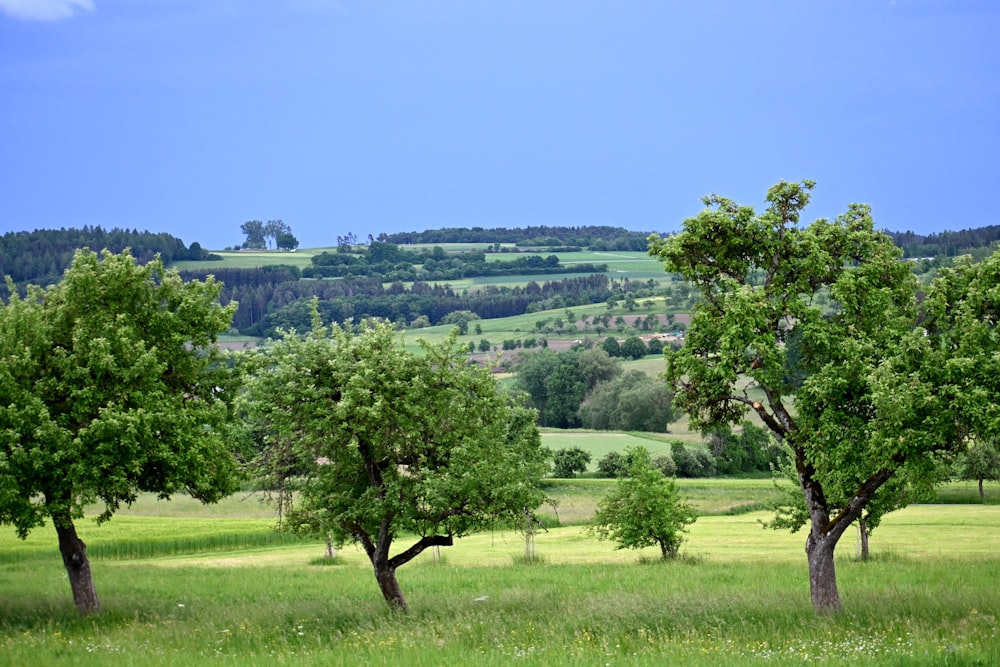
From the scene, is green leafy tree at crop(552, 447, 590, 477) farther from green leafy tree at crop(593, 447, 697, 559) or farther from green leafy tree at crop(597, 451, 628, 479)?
green leafy tree at crop(593, 447, 697, 559)

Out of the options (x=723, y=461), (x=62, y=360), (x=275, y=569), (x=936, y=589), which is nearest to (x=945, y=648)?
(x=936, y=589)

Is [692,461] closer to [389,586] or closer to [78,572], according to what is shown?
[389,586]

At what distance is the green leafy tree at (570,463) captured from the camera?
90.1 m

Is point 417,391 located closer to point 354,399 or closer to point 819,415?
point 354,399

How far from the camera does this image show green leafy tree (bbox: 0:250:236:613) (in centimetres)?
2197

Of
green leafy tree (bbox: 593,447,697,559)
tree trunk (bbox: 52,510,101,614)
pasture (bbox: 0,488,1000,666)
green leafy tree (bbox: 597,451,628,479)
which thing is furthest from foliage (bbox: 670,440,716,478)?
tree trunk (bbox: 52,510,101,614)

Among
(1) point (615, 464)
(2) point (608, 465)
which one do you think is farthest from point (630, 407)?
(1) point (615, 464)

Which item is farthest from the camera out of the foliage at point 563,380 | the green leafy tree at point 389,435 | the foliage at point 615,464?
Answer: the foliage at point 563,380

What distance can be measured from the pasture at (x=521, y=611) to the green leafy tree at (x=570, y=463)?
135 feet

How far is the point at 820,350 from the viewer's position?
20.3 meters

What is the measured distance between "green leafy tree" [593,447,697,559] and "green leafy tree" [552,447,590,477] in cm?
4562

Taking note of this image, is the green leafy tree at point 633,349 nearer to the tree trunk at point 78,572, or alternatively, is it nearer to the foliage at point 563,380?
the foliage at point 563,380

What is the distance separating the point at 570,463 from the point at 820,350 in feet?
234

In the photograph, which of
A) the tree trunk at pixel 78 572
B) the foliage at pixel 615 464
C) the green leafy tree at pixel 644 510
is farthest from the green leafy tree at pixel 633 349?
the tree trunk at pixel 78 572
